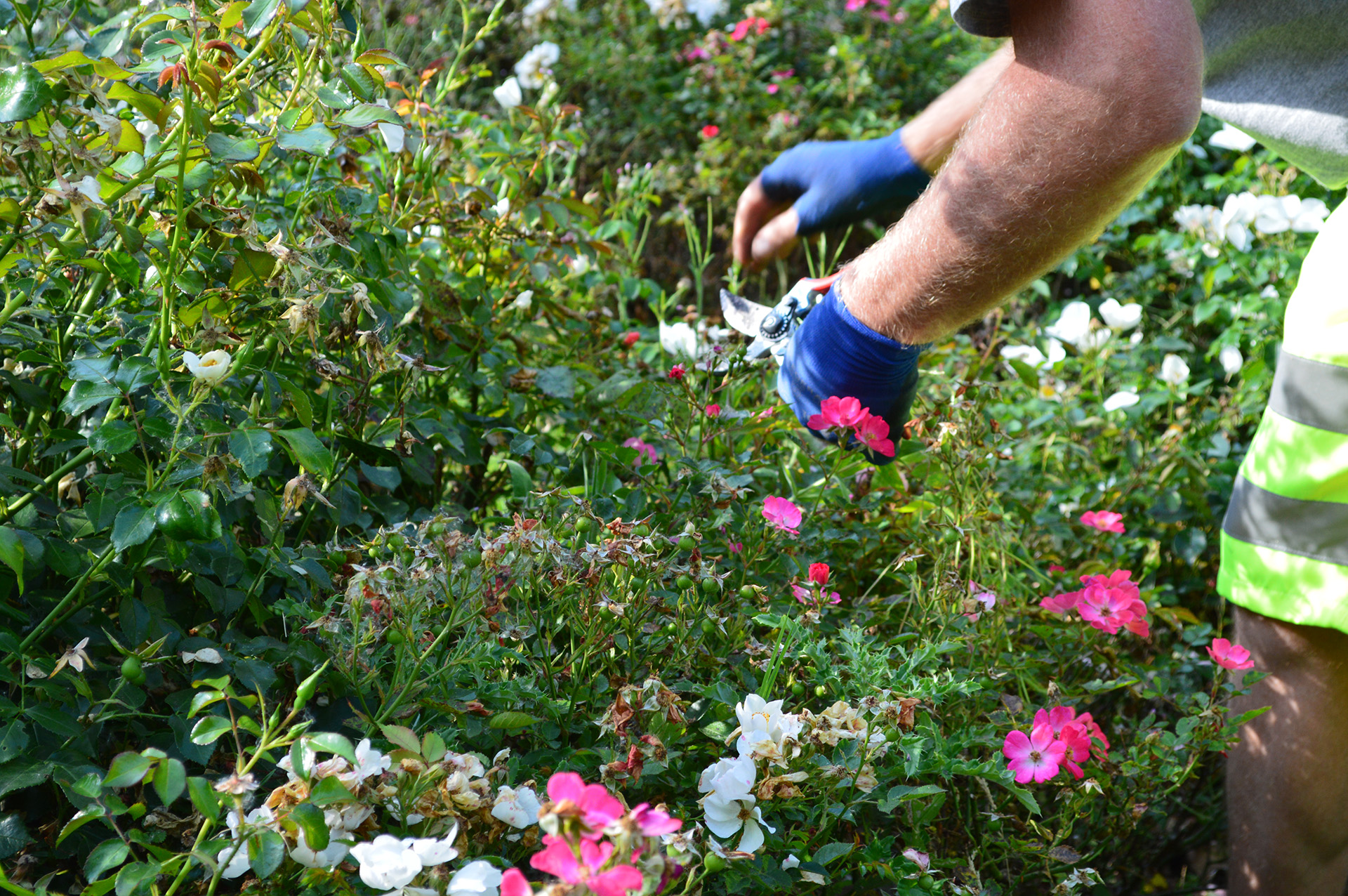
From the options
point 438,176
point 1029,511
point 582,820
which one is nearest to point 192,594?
point 582,820

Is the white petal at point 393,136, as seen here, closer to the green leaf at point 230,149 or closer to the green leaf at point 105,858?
the green leaf at point 230,149

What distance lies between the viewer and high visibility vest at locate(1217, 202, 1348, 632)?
143 centimetres

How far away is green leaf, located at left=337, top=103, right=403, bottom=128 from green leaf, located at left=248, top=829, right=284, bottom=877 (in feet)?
2.17

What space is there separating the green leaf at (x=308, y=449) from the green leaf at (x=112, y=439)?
14 cm

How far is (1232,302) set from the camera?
2.68 m

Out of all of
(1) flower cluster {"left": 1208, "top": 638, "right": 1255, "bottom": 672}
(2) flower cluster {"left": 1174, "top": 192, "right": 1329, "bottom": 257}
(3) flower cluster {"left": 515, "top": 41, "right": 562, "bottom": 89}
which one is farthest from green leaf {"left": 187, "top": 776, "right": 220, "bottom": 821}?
(2) flower cluster {"left": 1174, "top": 192, "right": 1329, "bottom": 257}

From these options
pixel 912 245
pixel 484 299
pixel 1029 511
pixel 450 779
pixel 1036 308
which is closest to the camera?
pixel 450 779

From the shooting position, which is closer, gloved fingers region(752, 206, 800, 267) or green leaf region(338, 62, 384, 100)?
green leaf region(338, 62, 384, 100)

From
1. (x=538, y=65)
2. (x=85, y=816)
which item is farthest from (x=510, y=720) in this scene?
(x=538, y=65)

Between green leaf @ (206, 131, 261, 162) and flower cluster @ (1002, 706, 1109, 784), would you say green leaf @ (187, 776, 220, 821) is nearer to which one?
green leaf @ (206, 131, 261, 162)

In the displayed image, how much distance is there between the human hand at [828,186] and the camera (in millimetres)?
1894

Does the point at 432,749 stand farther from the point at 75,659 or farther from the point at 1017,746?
the point at 1017,746

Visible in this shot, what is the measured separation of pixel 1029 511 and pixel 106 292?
156 centimetres

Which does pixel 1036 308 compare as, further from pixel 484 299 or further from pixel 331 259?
pixel 331 259
